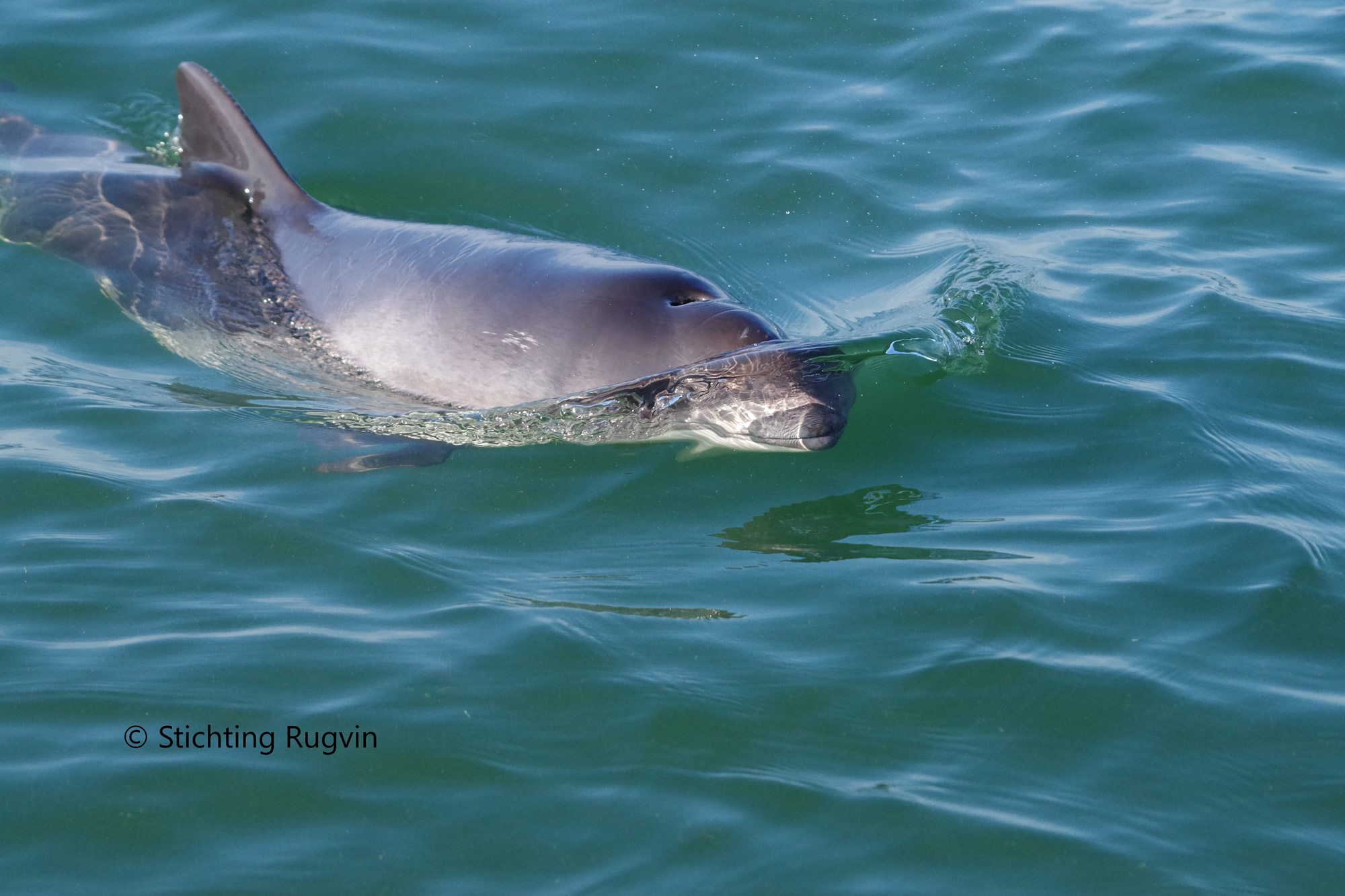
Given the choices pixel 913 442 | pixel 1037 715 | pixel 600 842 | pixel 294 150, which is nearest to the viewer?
pixel 600 842

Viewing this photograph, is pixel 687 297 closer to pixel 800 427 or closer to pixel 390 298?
pixel 800 427

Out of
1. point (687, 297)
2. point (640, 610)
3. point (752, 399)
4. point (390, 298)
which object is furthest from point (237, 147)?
point (640, 610)

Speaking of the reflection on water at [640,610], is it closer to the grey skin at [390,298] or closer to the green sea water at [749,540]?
the green sea water at [749,540]

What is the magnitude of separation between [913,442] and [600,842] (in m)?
3.59

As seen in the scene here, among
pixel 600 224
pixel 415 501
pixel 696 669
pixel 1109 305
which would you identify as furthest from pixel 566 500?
pixel 1109 305

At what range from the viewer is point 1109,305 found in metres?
Answer: 9.52

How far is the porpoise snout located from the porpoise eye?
3.04ft

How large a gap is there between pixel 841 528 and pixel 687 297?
1.82m

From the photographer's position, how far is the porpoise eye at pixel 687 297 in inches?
317

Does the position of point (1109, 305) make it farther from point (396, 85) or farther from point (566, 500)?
point (396, 85)

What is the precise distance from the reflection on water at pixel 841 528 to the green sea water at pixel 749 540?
0.03 m

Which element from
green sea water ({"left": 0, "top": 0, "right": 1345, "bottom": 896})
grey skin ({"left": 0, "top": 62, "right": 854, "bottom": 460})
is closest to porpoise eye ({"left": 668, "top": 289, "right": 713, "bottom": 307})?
grey skin ({"left": 0, "top": 62, "right": 854, "bottom": 460})

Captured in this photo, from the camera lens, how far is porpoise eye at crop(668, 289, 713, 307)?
8.05 m

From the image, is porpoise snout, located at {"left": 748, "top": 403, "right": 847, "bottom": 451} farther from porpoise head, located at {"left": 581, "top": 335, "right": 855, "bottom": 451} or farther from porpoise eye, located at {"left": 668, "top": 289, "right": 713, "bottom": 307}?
porpoise eye, located at {"left": 668, "top": 289, "right": 713, "bottom": 307}
